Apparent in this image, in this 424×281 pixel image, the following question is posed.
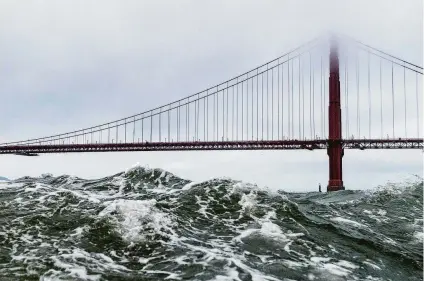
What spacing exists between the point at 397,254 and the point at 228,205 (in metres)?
3.78

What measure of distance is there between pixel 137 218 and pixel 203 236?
4.50ft

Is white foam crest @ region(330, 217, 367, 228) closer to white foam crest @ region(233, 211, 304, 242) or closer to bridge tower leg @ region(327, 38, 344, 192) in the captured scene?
white foam crest @ region(233, 211, 304, 242)

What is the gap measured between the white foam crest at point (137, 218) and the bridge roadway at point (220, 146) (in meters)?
30.1

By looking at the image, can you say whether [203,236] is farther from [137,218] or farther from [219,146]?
[219,146]

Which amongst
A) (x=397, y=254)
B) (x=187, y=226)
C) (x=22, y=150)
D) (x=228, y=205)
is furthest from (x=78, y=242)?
(x=22, y=150)

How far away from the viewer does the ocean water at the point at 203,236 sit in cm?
622

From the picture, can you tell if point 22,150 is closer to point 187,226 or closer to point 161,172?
point 161,172

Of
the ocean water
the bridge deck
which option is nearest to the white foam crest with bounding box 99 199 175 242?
the ocean water

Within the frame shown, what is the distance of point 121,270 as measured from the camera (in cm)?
607

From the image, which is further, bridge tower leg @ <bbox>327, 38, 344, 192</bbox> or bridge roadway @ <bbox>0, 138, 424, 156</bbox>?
bridge tower leg @ <bbox>327, 38, 344, 192</bbox>

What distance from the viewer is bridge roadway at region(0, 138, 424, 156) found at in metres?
38.7

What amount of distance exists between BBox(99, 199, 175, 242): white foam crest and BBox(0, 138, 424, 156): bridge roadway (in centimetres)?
Result: 3009

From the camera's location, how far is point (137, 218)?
8281 mm

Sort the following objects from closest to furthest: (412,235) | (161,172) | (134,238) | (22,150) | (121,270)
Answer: (121,270) < (134,238) < (412,235) < (161,172) < (22,150)
